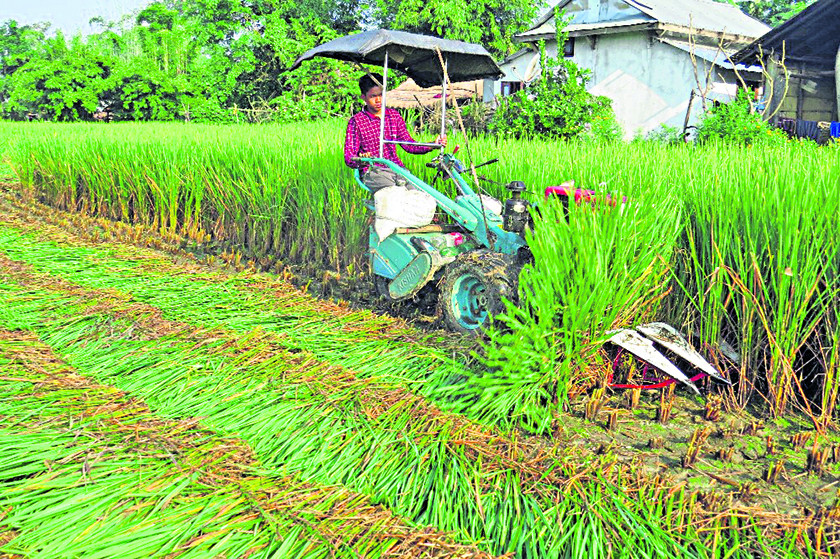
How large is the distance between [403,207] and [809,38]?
50.8 ft

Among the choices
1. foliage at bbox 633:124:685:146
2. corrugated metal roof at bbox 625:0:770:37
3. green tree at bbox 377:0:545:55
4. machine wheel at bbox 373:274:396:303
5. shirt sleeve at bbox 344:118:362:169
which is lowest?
machine wheel at bbox 373:274:396:303

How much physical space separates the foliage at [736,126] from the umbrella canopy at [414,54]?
5.35 metres

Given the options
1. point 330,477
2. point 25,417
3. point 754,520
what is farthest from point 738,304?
point 25,417

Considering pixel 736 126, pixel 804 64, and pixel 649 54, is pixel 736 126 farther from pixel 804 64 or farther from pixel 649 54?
pixel 649 54

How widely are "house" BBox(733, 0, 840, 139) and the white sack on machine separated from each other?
1242 centimetres

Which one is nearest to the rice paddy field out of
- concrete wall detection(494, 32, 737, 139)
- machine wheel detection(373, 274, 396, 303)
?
machine wheel detection(373, 274, 396, 303)

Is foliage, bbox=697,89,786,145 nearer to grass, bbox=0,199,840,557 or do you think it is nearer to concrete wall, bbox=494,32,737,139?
grass, bbox=0,199,840,557

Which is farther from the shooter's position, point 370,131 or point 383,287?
point 370,131

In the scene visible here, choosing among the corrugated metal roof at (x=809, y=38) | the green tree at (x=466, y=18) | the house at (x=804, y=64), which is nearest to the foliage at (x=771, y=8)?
the green tree at (x=466, y=18)

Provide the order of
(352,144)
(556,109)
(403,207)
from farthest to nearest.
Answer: (556,109) < (352,144) < (403,207)

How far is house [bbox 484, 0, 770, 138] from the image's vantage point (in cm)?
1789

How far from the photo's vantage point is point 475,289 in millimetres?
3678

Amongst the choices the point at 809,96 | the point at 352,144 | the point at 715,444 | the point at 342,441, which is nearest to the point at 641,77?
the point at 809,96

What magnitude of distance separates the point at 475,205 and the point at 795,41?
592 inches
